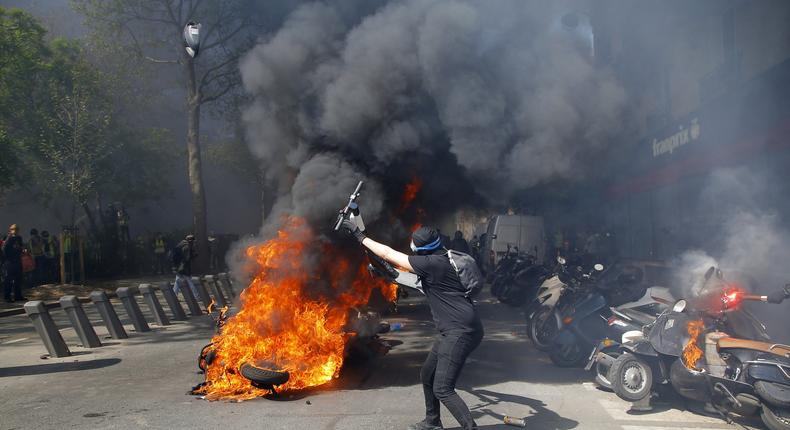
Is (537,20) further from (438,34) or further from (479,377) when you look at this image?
(479,377)

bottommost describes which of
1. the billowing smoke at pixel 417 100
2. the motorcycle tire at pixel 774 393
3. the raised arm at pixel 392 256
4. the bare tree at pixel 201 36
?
the motorcycle tire at pixel 774 393

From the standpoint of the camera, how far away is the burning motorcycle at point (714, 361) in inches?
197

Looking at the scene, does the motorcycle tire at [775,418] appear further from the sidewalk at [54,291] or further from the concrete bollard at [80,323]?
the sidewalk at [54,291]

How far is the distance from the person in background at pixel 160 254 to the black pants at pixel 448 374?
22589mm

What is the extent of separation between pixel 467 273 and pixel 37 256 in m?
17.4

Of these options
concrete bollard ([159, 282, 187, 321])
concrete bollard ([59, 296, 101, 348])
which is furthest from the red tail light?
concrete bollard ([159, 282, 187, 321])

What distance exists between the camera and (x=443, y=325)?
4.78 meters

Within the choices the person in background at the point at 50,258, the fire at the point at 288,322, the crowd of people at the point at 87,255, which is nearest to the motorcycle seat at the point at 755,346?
the fire at the point at 288,322

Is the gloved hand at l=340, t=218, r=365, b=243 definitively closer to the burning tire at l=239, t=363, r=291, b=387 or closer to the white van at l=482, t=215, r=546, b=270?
the burning tire at l=239, t=363, r=291, b=387

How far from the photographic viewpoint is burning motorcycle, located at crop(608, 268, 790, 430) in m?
5.00

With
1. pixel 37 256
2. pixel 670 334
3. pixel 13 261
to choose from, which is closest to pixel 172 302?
pixel 13 261

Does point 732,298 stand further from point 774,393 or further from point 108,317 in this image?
point 108,317

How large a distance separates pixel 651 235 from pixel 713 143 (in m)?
6.42

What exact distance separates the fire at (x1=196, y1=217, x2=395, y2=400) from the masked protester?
173 centimetres
